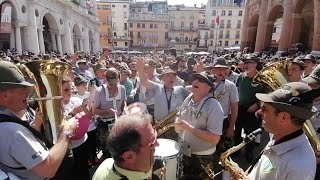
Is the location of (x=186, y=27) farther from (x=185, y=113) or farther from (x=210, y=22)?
(x=185, y=113)

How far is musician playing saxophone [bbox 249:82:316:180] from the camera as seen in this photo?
205 cm

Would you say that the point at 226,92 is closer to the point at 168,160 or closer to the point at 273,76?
the point at 273,76

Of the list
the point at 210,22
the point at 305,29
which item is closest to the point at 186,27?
the point at 210,22

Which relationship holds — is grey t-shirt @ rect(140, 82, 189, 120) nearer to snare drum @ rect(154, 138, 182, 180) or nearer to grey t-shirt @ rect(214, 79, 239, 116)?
grey t-shirt @ rect(214, 79, 239, 116)

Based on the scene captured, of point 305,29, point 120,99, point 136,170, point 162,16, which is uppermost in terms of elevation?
point 162,16

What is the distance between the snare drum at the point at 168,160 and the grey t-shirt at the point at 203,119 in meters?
0.24

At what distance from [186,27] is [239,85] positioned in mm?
83302

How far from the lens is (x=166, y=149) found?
357cm

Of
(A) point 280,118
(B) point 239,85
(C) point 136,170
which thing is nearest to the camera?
(C) point 136,170

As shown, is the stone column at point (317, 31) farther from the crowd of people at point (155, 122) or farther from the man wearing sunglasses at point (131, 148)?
the man wearing sunglasses at point (131, 148)

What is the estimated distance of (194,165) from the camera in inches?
154

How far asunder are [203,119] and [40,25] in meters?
23.2

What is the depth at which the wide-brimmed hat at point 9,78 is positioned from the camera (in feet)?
7.01

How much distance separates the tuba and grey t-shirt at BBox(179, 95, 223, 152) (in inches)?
68.7
